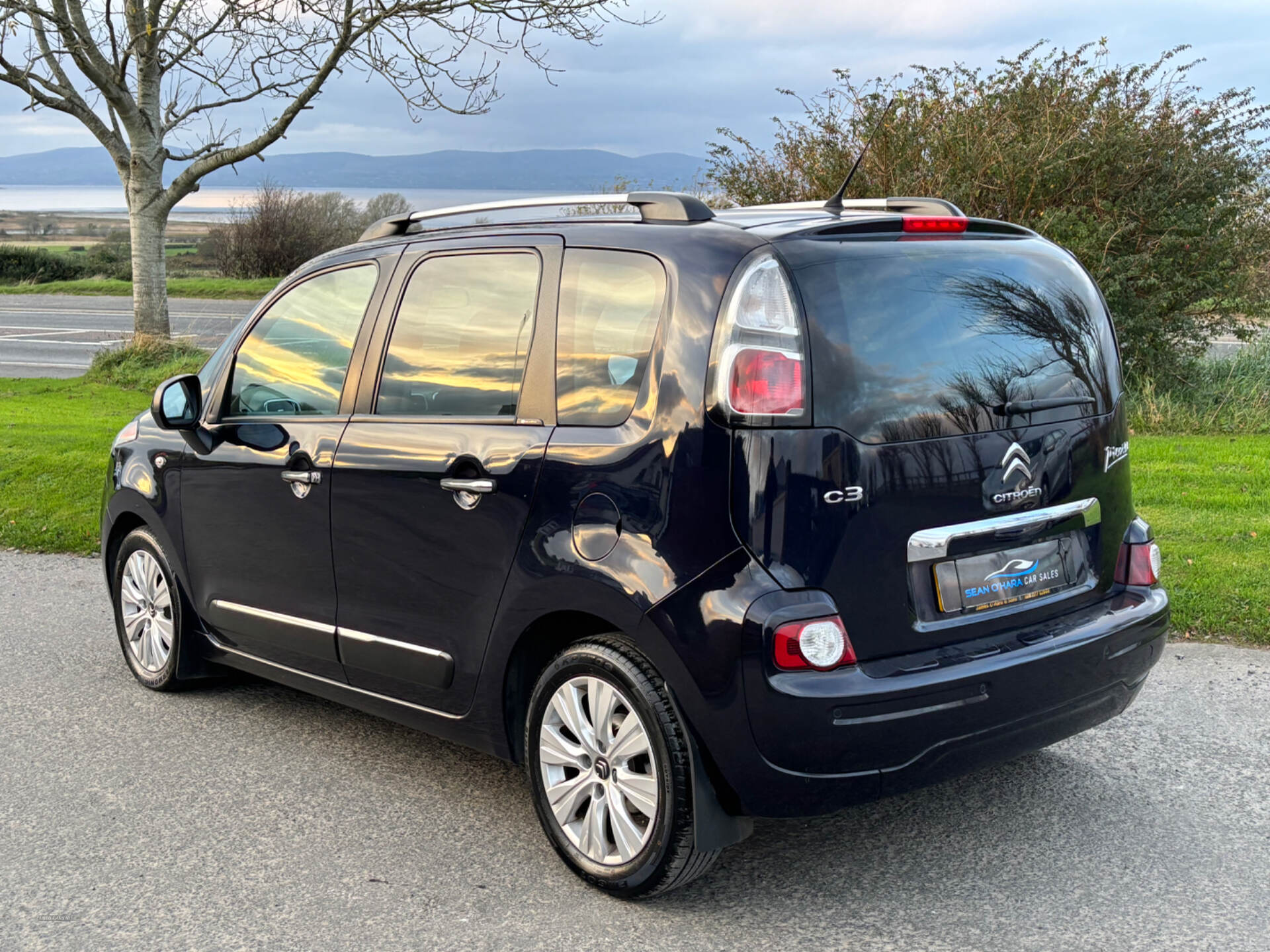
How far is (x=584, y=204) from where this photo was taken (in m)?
3.94

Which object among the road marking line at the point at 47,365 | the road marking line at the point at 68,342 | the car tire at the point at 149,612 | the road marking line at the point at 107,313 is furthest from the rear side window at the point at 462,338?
the road marking line at the point at 107,313

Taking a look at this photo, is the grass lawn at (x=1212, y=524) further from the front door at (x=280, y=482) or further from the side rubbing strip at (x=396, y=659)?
the front door at (x=280, y=482)

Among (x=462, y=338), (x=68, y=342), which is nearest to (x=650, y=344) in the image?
(x=462, y=338)

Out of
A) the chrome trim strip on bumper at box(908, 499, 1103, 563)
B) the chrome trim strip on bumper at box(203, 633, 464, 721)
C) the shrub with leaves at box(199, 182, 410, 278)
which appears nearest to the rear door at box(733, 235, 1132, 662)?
the chrome trim strip on bumper at box(908, 499, 1103, 563)

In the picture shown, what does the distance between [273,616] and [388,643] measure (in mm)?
739

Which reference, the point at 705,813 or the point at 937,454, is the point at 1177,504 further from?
the point at 705,813

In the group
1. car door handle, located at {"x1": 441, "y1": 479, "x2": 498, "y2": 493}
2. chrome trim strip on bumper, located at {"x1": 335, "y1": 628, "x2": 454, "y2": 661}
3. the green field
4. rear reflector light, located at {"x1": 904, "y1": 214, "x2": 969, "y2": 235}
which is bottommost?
the green field

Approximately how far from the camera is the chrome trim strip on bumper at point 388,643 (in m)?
3.99

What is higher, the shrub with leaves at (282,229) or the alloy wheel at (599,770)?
the shrub with leaves at (282,229)

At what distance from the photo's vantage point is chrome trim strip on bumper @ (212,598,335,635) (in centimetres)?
445

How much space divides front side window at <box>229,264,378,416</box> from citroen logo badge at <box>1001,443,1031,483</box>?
89.2 inches

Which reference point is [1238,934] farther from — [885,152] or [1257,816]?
[885,152]

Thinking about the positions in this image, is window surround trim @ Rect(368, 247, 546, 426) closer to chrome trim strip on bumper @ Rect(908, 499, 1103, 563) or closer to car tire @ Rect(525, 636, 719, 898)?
car tire @ Rect(525, 636, 719, 898)

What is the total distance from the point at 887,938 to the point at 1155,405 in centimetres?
952
